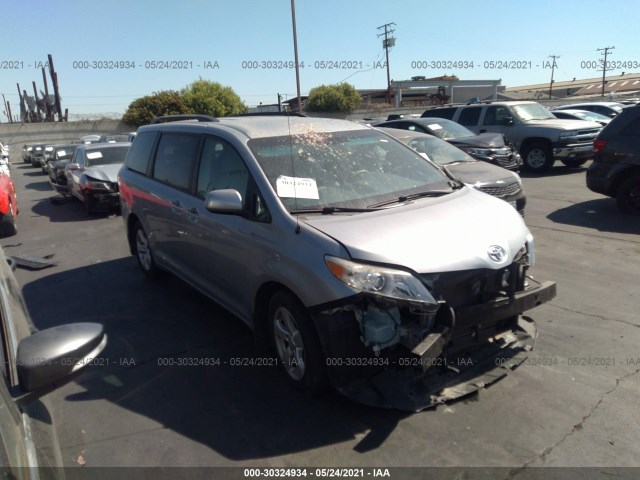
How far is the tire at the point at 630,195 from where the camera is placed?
7949mm

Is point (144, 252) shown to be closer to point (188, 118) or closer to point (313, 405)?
point (188, 118)

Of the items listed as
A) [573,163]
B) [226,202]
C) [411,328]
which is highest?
[226,202]

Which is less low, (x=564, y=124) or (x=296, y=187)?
(x=296, y=187)

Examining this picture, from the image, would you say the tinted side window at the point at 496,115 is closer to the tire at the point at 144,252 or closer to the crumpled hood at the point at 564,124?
the crumpled hood at the point at 564,124

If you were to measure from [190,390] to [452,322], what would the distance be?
6.44 ft

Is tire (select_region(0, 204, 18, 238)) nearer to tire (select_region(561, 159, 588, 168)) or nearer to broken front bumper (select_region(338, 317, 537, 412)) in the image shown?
broken front bumper (select_region(338, 317, 537, 412))

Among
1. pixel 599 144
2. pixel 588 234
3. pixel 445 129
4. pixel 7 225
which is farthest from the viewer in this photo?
pixel 445 129

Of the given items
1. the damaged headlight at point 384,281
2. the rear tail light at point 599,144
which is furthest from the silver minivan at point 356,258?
the rear tail light at point 599,144

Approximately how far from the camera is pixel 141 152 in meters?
5.97

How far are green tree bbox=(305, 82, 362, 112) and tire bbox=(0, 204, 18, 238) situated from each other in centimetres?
3417

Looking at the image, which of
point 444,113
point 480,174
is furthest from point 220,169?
point 444,113

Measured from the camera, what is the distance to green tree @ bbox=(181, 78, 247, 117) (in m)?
38.3

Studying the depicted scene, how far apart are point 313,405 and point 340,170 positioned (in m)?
1.80

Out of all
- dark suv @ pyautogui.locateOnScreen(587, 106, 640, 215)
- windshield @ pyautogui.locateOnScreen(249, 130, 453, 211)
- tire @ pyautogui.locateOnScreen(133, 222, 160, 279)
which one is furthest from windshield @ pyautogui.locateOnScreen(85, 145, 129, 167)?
dark suv @ pyautogui.locateOnScreen(587, 106, 640, 215)
